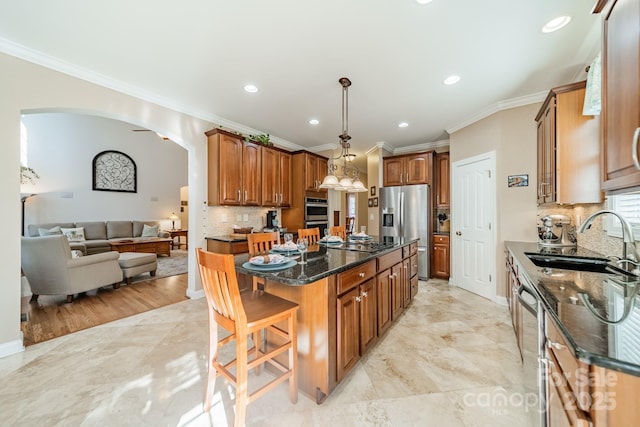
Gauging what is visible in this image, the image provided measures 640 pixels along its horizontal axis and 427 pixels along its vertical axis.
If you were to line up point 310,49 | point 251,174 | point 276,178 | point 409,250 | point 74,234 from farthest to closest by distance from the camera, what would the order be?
point 74,234 → point 276,178 → point 251,174 → point 409,250 → point 310,49

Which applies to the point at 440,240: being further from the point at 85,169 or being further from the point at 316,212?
the point at 85,169

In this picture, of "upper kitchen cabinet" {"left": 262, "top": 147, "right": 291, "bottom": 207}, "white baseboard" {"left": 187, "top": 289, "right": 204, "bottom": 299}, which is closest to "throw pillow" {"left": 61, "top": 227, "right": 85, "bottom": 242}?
"white baseboard" {"left": 187, "top": 289, "right": 204, "bottom": 299}

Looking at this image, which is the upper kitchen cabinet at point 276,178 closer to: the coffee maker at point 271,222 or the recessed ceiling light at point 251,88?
the coffee maker at point 271,222

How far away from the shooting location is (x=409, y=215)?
15.7 ft

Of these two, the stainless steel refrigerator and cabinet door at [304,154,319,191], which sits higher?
cabinet door at [304,154,319,191]

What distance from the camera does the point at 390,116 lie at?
3.84 m

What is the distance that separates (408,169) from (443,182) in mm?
709

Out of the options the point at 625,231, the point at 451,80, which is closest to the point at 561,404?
the point at 625,231

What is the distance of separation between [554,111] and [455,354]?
93.1 inches

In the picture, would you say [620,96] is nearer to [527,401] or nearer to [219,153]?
[527,401]

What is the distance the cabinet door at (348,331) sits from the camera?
1.68m

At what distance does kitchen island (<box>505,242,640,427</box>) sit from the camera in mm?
634

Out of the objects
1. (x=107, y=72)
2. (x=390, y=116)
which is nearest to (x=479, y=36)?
(x=390, y=116)

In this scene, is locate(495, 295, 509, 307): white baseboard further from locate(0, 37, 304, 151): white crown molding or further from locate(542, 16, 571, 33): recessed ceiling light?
locate(0, 37, 304, 151): white crown molding
